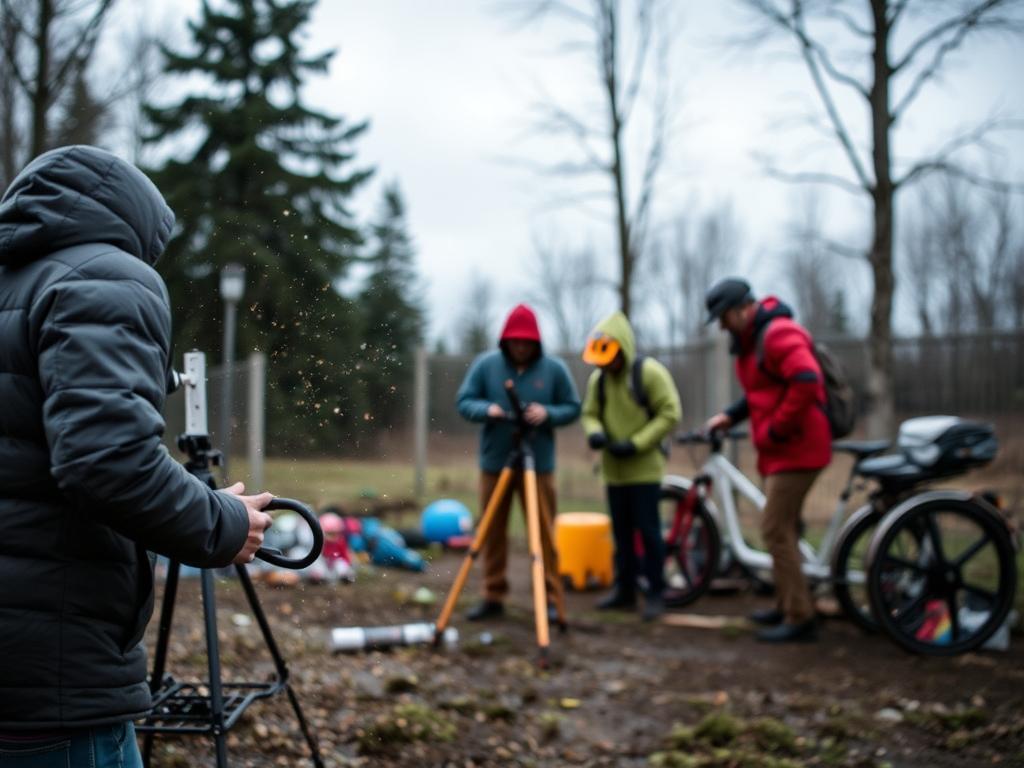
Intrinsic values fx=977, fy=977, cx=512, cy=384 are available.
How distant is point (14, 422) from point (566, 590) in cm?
604

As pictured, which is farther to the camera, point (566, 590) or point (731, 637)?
point (566, 590)

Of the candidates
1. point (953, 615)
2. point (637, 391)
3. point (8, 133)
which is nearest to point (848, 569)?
point (953, 615)

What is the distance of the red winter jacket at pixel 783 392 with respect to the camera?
17.6 feet

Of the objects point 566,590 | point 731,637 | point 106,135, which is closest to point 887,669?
point 731,637

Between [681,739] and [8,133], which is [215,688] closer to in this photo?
[681,739]

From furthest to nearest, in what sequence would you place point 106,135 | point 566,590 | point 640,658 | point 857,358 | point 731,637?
point 106,135 → point 857,358 → point 566,590 → point 731,637 → point 640,658

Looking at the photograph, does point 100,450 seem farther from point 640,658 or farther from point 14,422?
point 640,658

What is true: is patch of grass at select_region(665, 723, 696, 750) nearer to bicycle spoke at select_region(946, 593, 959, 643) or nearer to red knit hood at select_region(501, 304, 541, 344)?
bicycle spoke at select_region(946, 593, 959, 643)

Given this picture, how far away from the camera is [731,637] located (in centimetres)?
583

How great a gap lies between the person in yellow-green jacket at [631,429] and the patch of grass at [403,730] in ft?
8.55

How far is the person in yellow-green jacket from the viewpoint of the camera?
6242 millimetres

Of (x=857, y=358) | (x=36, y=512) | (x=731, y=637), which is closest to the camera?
(x=36, y=512)

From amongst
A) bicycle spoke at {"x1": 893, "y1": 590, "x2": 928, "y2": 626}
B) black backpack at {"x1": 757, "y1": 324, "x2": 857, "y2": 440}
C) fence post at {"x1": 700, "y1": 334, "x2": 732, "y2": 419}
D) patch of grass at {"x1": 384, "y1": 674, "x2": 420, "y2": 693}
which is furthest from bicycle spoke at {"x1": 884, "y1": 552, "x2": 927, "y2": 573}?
fence post at {"x1": 700, "y1": 334, "x2": 732, "y2": 419}

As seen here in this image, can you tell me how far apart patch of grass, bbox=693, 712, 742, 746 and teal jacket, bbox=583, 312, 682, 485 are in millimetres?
2341
